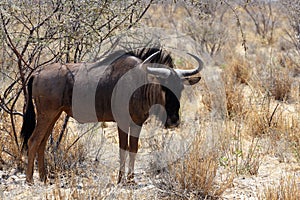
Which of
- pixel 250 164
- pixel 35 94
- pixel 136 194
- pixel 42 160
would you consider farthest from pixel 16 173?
pixel 250 164

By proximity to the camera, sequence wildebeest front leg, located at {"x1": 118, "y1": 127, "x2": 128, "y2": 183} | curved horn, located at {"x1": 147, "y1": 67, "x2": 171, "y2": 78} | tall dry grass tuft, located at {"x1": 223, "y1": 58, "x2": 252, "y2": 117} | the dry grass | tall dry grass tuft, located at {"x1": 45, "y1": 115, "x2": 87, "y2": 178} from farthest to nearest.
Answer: tall dry grass tuft, located at {"x1": 223, "y1": 58, "x2": 252, "y2": 117}
tall dry grass tuft, located at {"x1": 45, "y1": 115, "x2": 87, "y2": 178}
wildebeest front leg, located at {"x1": 118, "y1": 127, "x2": 128, "y2": 183}
curved horn, located at {"x1": 147, "y1": 67, "x2": 171, "y2": 78}
the dry grass

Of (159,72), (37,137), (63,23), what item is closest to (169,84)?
(159,72)

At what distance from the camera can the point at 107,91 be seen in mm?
4699

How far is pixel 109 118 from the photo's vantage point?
189 inches

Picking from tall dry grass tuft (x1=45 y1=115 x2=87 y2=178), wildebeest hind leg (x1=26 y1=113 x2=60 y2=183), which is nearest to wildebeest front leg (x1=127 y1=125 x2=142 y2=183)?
tall dry grass tuft (x1=45 y1=115 x2=87 y2=178)

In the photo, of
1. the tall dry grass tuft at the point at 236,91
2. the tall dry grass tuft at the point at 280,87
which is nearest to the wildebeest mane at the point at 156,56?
the tall dry grass tuft at the point at 236,91

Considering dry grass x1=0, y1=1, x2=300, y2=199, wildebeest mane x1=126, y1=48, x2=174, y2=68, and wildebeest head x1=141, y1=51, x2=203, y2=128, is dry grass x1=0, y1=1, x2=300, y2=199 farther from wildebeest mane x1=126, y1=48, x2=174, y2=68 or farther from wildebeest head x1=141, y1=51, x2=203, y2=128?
wildebeest mane x1=126, y1=48, x2=174, y2=68

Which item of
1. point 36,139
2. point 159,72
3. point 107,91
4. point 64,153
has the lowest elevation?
point 64,153

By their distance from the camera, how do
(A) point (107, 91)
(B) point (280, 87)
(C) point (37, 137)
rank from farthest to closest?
(B) point (280, 87), (C) point (37, 137), (A) point (107, 91)

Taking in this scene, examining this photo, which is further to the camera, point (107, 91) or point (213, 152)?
point (213, 152)

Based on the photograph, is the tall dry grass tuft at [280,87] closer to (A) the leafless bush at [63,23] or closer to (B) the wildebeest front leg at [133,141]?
(A) the leafless bush at [63,23]

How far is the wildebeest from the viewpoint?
4660 mm

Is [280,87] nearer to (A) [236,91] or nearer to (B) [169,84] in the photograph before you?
(A) [236,91]

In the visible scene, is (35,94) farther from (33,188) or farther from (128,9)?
(128,9)
